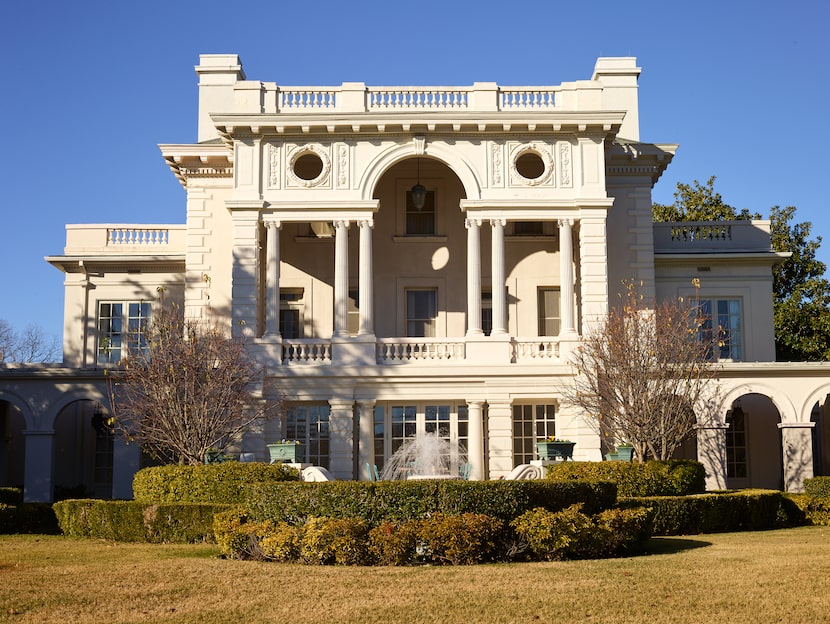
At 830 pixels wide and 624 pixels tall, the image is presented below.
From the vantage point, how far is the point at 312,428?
32.2 metres

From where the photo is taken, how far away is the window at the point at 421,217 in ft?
117

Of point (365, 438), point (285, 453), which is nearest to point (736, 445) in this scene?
point (365, 438)

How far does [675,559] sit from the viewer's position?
17.7 m

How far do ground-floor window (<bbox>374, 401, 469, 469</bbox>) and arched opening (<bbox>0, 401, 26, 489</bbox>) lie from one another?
12.0 m

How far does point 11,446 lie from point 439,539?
23.3 metres

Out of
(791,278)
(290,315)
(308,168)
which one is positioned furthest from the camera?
(791,278)

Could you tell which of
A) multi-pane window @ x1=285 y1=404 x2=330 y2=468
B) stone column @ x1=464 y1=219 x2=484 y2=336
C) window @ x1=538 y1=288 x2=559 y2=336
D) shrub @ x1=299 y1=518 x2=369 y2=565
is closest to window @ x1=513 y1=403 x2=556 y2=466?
stone column @ x1=464 y1=219 x2=484 y2=336

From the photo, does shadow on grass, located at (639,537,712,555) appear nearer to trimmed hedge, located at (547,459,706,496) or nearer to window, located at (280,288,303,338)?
trimmed hedge, located at (547,459,706,496)

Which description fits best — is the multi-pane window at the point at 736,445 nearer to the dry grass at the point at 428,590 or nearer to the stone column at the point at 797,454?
the stone column at the point at 797,454

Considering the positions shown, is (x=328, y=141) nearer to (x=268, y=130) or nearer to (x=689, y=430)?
(x=268, y=130)

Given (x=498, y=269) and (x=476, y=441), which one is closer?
(x=476, y=441)

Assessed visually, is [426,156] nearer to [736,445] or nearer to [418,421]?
[418,421]

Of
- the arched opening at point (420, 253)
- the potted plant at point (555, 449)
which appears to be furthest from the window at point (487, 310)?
the potted plant at point (555, 449)

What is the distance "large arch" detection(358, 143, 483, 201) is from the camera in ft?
Result: 107
